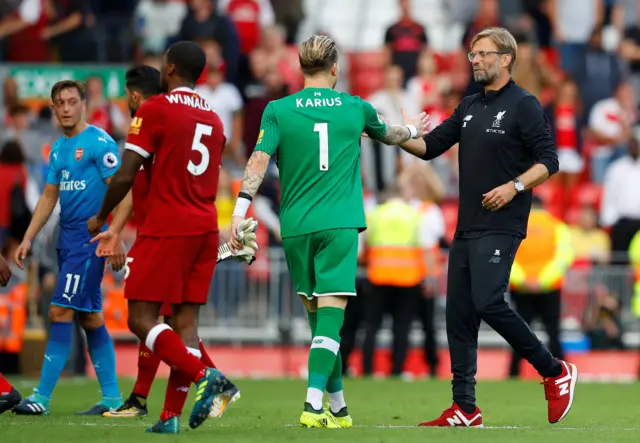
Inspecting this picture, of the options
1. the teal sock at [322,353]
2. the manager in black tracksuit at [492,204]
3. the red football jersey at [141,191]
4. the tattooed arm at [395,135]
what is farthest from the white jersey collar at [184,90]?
the manager in black tracksuit at [492,204]

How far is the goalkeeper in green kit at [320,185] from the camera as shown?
30.7 ft

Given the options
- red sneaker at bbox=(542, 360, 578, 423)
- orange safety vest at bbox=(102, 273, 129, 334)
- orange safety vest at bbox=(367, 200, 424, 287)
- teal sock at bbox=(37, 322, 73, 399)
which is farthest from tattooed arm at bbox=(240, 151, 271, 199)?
orange safety vest at bbox=(102, 273, 129, 334)

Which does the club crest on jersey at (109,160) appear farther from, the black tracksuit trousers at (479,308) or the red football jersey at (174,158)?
the black tracksuit trousers at (479,308)

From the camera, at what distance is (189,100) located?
8930mm

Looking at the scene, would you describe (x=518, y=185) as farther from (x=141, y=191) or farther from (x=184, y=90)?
(x=141, y=191)

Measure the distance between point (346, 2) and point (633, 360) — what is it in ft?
34.9

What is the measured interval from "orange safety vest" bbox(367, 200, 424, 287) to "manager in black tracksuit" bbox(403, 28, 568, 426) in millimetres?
8021

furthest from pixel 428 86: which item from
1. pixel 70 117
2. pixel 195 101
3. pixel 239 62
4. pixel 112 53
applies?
pixel 195 101

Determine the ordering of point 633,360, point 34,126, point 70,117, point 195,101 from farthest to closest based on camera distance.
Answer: point 34,126, point 633,360, point 70,117, point 195,101

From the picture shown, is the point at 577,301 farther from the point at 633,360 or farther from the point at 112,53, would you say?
the point at 112,53

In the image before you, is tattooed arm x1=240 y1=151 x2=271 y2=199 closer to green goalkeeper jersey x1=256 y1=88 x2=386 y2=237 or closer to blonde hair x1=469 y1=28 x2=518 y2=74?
green goalkeeper jersey x1=256 y1=88 x2=386 y2=237

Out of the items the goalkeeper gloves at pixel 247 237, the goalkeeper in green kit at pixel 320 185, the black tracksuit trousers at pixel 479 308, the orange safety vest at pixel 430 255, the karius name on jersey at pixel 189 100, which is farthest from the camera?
the orange safety vest at pixel 430 255

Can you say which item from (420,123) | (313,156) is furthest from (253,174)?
(420,123)

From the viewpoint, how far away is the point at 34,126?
22.1 meters
